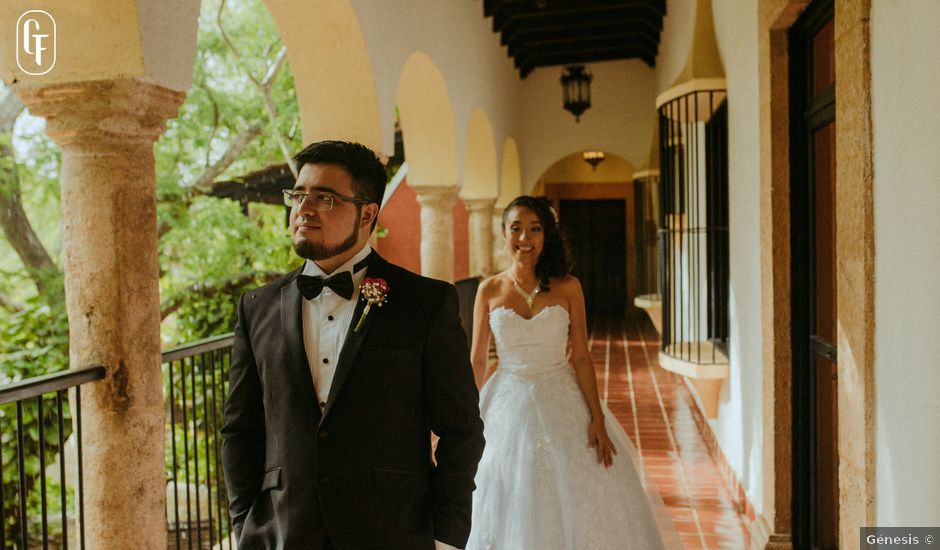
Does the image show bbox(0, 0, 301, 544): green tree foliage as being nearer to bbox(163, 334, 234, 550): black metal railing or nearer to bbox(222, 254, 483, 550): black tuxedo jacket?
bbox(163, 334, 234, 550): black metal railing

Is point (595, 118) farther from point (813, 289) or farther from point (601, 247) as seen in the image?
point (813, 289)

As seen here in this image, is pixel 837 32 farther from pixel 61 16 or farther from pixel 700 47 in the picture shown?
pixel 700 47

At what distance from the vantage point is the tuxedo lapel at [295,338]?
1739 millimetres

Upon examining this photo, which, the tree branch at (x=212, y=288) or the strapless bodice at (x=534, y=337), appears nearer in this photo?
the strapless bodice at (x=534, y=337)

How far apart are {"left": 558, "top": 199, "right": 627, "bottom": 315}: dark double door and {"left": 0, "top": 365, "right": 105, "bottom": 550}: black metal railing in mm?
10347

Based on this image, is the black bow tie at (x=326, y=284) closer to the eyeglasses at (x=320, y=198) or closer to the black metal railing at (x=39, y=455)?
the eyeglasses at (x=320, y=198)

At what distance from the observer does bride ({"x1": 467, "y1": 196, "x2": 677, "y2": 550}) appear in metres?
3.01

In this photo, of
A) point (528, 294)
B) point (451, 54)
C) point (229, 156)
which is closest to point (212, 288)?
point (229, 156)

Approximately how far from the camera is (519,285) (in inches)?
136

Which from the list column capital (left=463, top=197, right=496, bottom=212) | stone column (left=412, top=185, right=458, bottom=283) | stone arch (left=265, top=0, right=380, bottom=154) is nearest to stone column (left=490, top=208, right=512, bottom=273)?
column capital (left=463, top=197, right=496, bottom=212)

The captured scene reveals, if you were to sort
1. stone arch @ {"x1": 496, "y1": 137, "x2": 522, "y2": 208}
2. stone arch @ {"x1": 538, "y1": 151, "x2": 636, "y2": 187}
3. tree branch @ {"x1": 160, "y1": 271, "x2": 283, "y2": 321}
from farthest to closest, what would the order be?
1. stone arch @ {"x1": 538, "y1": 151, "x2": 636, "y2": 187}
2. stone arch @ {"x1": 496, "y1": 137, "x2": 522, "y2": 208}
3. tree branch @ {"x1": 160, "y1": 271, "x2": 283, "y2": 321}

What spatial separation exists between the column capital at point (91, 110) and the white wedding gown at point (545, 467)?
1.60 m

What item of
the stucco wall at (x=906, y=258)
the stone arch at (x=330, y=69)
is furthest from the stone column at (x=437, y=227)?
the stucco wall at (x=906, y=258)

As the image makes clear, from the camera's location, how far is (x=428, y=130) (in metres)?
7.99
